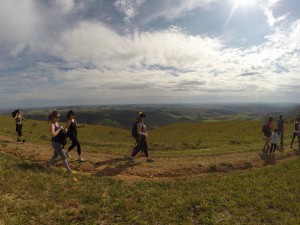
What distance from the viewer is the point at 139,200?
9406 millimetres

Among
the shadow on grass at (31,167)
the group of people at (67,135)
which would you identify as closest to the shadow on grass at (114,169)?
the group of people at (67,135)

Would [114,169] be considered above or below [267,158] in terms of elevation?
above

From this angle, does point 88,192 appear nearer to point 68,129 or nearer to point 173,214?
point 173,214

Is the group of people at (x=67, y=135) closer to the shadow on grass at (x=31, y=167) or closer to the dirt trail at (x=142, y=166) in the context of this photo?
the shadow on grass at (x=31, y=167)

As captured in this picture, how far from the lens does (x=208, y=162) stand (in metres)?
Result: 15.6

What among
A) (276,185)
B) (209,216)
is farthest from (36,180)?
(276,185)

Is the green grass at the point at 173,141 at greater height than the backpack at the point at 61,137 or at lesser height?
lesser

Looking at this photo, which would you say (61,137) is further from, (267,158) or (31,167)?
(267,158)

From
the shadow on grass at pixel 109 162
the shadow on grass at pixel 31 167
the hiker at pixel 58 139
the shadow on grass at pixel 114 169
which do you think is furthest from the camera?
the shadow on grass at pixel 109 162

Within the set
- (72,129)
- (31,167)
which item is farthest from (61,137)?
(72,129)

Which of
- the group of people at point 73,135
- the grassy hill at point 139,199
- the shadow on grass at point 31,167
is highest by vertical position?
the group of people at point 73,135

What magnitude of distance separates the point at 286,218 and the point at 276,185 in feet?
10.6

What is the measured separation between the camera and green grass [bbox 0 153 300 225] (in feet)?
26.3

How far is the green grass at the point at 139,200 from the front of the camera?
8016 millimetres
